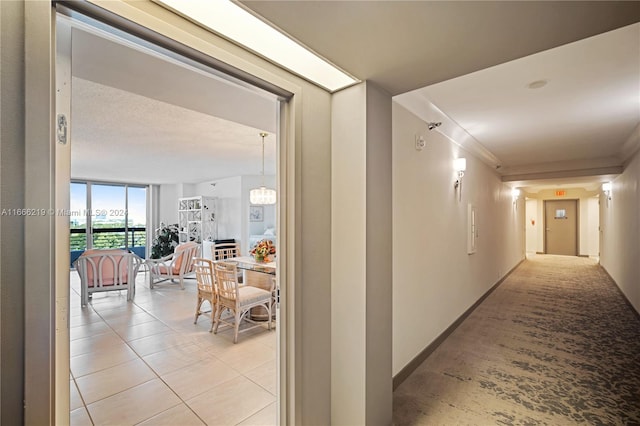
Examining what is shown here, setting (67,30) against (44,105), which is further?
(67,30)

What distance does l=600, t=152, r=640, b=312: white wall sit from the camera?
4246mm

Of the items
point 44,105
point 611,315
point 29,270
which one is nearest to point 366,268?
point 29,270

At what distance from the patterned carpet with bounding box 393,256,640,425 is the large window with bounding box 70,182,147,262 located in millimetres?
7133

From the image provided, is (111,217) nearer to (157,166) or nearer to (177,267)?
(157,166)

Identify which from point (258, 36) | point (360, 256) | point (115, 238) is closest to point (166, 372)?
point (360, 256)

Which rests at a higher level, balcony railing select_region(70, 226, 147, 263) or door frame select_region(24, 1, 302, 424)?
door frame select_region(24, 1, 302, 424)

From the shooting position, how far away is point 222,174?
7.63m

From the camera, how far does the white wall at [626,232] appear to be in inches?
167

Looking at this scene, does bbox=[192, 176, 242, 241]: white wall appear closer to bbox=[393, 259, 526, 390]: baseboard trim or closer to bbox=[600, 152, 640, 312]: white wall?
bbox=[393, 259, 526, 390]: baseboard trim

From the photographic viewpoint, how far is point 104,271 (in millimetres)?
4852

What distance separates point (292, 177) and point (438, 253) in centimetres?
216

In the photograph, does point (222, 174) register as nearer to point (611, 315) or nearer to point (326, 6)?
point (326, 6)

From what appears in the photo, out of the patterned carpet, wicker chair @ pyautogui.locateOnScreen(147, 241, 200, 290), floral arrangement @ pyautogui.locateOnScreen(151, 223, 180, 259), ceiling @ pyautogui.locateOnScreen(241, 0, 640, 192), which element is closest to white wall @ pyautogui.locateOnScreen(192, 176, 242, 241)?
floral arrangement @ pyautogui.locateOnScreen(151, 223, 180, 259)

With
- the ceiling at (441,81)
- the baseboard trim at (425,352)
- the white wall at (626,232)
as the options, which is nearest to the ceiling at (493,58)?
the ceiling at (441,81)
